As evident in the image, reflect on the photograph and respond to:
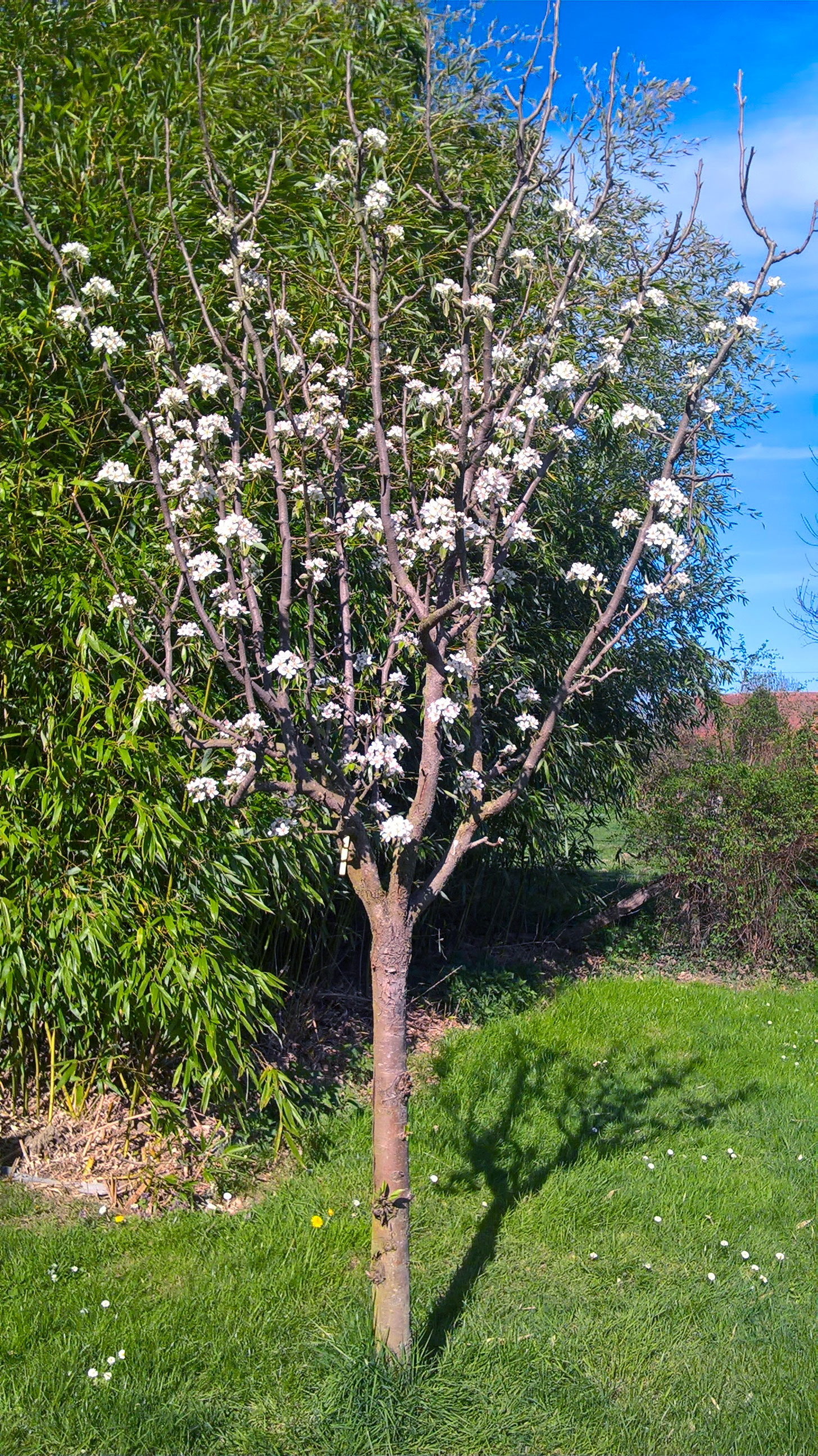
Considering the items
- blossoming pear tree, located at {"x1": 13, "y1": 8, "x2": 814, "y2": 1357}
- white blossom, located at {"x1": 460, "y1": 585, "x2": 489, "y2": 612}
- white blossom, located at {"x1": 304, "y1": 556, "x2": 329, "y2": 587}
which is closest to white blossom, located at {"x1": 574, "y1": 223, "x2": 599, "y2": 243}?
blossoming pear tree, located at {"x1": 13, "y1": 8, "x2": 814, "y2": 1357}

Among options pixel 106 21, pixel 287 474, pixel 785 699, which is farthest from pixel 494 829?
pixel 785 699

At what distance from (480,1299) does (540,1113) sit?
1.18 m

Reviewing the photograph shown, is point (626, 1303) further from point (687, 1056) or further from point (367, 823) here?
point (687, 1056)

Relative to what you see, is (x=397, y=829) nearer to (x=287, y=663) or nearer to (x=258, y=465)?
(x=287, y=663)

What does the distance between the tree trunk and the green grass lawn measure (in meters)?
0.12

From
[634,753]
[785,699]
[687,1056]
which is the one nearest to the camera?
[687,1056]

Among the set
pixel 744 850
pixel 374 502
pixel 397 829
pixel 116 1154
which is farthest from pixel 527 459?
pixel 744 850

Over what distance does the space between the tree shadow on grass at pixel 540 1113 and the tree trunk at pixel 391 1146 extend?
1.92ft

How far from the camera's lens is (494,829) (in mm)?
5008

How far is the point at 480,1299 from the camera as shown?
258 cm

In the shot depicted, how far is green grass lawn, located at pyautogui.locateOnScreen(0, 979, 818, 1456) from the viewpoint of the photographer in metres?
2.12

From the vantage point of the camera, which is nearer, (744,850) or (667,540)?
(667,540)

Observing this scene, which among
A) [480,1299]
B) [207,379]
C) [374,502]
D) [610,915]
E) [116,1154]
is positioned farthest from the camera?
[610,915]

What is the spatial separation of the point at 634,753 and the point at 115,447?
12.0 ft
